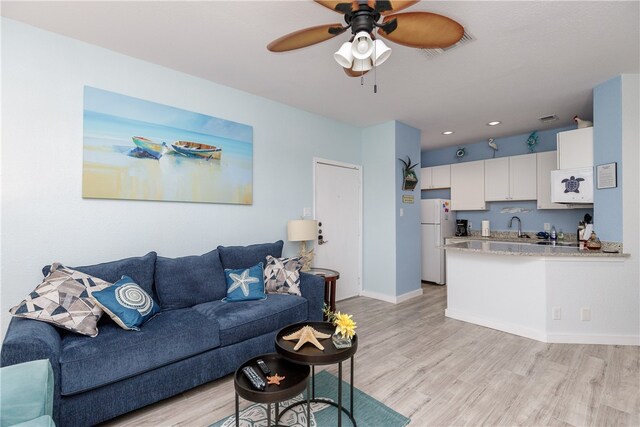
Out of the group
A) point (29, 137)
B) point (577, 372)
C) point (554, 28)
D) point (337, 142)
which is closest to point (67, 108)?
point (29, 137)

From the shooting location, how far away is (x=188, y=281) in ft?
8.29

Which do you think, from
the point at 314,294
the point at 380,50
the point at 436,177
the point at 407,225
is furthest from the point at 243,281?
the point at 436,177

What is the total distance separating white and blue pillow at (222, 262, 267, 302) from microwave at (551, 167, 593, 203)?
3.57m

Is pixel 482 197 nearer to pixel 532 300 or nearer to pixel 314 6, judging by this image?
pixel 532 300

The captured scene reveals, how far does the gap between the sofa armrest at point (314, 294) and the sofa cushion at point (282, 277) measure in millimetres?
76

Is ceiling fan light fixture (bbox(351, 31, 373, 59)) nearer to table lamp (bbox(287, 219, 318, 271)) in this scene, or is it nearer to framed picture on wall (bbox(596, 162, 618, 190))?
table lamp (bbox(287, 219, 318, 271))

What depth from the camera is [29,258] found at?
84.6 inches

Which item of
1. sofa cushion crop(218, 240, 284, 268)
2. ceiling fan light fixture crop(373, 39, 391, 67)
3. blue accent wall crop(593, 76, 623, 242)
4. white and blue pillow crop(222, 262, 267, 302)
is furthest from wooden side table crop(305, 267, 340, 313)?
blue accent wall crop(593, 76, 623, 242)

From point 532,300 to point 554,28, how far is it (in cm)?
244

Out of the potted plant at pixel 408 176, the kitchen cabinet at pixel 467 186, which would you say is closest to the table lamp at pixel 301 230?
the potted plant at pixel 408 176

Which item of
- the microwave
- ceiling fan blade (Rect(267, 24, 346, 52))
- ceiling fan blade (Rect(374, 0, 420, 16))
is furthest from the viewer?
the microwave

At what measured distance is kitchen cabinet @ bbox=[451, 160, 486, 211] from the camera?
17.2 feet

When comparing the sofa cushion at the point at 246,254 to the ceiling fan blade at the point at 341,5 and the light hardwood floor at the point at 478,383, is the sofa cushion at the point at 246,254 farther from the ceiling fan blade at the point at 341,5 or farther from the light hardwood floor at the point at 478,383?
the ceiling fan blade at the point at 341,5

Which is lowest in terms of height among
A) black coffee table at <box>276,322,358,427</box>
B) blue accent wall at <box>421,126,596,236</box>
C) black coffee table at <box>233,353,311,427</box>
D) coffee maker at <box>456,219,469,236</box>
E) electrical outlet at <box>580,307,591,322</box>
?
electrical outlet at <box>580,307,591,322</box>
